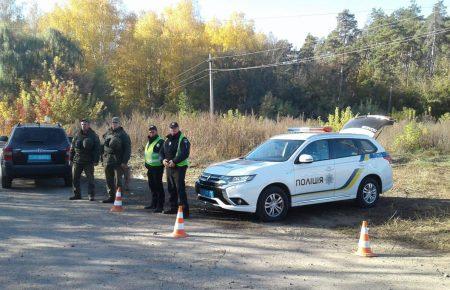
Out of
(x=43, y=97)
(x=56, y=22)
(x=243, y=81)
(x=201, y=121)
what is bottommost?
(x=201, y=121)

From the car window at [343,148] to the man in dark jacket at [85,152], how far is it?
523 centimetres

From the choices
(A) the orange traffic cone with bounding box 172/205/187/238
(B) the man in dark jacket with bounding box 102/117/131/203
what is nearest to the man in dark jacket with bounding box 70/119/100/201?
(B) the man in dark jacket with bounding box 102/117/131/203

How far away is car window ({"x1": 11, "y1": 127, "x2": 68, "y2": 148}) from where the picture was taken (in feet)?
41.3

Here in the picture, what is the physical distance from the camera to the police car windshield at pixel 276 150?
9974 mm

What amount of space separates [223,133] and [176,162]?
11003 millimetres

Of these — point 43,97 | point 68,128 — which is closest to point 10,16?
point 43,97

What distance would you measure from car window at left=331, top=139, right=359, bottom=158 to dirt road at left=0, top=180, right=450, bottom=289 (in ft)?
4.82

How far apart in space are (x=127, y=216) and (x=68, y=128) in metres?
17.2

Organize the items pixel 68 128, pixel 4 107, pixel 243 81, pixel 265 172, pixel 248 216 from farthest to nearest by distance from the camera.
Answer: pixel 243 81 → pixel 4 107 → pixel 68 128 → pixel 248 216 → pixel 265 172

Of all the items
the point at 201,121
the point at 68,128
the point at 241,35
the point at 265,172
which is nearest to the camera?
the point at 265,172

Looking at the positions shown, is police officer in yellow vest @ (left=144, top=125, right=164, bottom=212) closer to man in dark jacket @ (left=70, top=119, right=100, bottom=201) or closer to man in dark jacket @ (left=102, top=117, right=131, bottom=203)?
man in dark jacket @ (left=102, top=117, right=131, bottom=203)

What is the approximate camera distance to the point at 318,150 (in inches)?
400

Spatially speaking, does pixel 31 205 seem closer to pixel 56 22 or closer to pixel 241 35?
pixel 56 22

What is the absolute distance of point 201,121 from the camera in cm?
2159
